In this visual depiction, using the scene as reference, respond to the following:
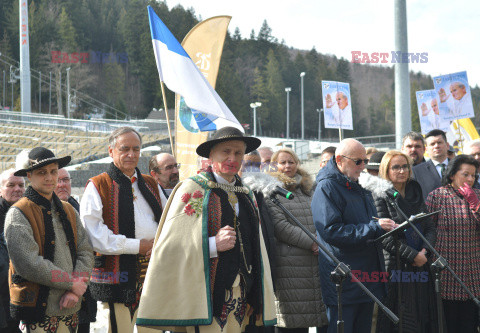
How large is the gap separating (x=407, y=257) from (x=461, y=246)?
2.64 ft

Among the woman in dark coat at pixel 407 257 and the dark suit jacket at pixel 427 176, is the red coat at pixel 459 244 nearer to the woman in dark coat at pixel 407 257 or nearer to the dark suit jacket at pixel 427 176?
the woman in dark coat at pixel 407 257

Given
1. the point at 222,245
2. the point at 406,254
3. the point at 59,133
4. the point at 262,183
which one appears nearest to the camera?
the point at 222,245

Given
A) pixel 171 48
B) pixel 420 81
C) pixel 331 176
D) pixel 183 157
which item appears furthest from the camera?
pixel 420 81

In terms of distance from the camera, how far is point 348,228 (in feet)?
14.2

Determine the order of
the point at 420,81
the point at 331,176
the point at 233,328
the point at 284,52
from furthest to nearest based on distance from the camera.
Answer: the point at 420,81, the point at 284,52, the point at 331,176, the point at 233,328

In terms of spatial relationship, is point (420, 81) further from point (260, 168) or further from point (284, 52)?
point (260, 168)

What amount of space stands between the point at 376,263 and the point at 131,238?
1940mm

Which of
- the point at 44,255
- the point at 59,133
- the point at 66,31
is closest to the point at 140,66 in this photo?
the point at 66,31

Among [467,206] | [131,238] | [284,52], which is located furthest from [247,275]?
[284,52]

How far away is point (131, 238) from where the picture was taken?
3.89 m

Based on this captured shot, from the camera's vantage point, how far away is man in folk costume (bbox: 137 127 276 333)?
10.7 feet

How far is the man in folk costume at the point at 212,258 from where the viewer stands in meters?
3.26

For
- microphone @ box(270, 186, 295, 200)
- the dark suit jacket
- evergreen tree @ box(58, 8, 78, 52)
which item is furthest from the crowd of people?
evergreen tree @ box(58, 8, 78, 52)

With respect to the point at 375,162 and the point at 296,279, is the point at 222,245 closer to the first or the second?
the point at 296,279
